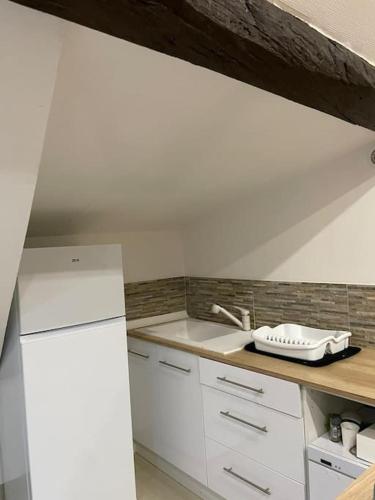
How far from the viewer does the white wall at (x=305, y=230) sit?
2.10 metres

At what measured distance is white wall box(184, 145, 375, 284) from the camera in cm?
210

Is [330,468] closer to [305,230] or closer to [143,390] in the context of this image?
[305,230]

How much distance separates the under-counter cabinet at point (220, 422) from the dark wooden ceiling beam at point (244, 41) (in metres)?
1.22

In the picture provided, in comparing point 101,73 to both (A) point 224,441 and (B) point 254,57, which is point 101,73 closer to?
(B) point 254,57

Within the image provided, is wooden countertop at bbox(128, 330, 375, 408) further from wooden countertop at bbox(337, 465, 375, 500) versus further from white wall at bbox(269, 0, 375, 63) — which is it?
white wall at bbox(269, 0, 375, 63)

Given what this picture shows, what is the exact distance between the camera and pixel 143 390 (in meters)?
2.66

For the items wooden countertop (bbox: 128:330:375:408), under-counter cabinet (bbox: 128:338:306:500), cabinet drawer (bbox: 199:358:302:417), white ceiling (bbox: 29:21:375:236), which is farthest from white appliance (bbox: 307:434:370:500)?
white ceiling (bbox: 29:21:375:236)

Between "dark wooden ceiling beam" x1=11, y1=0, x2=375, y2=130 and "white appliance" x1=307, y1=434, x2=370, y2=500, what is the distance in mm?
1350

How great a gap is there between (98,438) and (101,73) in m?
1.66

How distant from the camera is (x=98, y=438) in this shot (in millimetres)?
1971

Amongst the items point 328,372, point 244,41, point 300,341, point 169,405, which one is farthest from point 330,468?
point 244,41

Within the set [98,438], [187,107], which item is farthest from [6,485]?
[187,107]

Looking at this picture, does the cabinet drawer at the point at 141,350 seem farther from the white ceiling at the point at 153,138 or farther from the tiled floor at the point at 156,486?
the white ceiling at the point at 153,138

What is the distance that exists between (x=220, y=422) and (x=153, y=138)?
1490 millimetres
